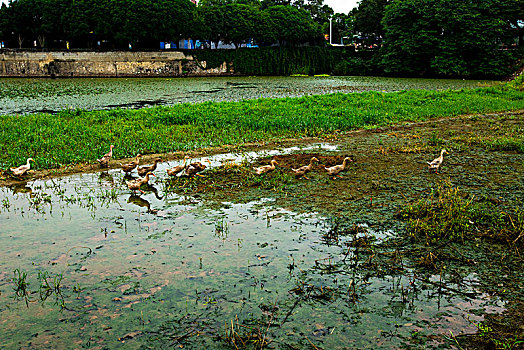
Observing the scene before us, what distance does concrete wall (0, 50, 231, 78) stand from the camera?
49.1 meters

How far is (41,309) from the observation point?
3.98 meters

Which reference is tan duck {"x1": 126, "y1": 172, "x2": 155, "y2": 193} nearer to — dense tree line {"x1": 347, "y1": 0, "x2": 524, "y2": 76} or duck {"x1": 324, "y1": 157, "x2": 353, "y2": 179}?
duck {"x1": 324, "y1": 157, "x2": 353, "y2": 179}

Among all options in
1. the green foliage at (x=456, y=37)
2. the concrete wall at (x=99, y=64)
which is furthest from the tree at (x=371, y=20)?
the concrete wall at (x=99, y=64)

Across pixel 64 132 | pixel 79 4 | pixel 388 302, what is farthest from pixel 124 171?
pixel 79 4

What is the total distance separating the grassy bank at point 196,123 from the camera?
33.8ft

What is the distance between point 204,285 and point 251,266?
615 millimetres

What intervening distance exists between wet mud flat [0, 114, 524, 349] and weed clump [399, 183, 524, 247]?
0.11 m

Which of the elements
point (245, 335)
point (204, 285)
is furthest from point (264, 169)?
point (245, 335)

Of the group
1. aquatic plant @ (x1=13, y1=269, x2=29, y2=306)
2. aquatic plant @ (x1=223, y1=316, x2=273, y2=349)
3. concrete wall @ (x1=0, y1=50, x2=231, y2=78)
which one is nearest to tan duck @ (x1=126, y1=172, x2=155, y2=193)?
aquatic plant @ (x1=13, y1=269, x2=29, y2=306)

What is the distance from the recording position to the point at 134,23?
52.0 meters

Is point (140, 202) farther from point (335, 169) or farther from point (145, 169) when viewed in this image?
point (335, 169)

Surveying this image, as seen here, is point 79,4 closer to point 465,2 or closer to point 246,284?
point 465,2

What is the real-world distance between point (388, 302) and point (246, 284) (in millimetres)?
1353

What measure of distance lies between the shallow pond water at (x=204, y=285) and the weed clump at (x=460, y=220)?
56cm
